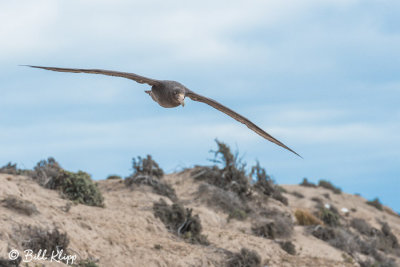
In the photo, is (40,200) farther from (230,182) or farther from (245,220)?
(230,182)

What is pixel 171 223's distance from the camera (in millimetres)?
15148

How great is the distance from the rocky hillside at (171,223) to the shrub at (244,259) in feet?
0.08

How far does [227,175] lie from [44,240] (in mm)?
10687

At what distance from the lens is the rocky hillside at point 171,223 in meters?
11.6

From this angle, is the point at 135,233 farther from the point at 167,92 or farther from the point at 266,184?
the point at 266,184

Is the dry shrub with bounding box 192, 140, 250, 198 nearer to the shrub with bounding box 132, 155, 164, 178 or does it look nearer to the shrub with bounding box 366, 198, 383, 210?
the shrub with bounding box 132, 155, 164, 178

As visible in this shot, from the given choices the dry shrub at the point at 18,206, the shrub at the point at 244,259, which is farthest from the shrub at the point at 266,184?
the dry shrub at the point at 18,206

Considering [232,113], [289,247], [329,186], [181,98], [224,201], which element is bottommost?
[289,247]

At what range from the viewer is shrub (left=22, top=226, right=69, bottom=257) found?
A: 35.4ft

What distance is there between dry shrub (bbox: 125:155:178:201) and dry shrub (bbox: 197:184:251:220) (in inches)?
53.8

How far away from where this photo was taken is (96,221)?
13.3 m

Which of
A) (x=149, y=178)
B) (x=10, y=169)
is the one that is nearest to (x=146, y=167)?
(x=149, y=178)

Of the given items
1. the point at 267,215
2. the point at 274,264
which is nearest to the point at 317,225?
the point at 267,215

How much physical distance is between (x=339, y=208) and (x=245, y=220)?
10.3 meters
